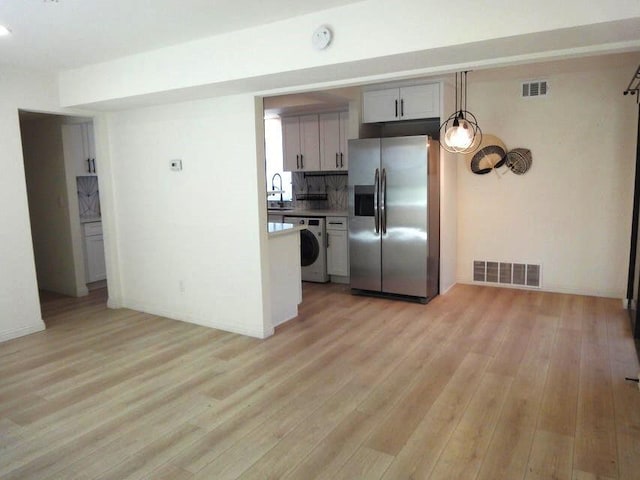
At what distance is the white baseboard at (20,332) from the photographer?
4.26 m

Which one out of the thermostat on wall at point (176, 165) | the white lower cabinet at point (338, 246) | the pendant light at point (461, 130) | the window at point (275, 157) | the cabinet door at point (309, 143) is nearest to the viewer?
the thermostat on wall at point (176, 165)

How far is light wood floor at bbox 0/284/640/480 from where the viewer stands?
7.70ft

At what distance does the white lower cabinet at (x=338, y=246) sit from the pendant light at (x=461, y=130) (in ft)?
5.30

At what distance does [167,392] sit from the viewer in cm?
315

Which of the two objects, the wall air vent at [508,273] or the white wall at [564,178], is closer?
the white wall at [564,178]

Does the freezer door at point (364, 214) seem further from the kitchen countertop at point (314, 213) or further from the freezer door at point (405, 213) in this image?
the kitchen countertop at point (314, 213)

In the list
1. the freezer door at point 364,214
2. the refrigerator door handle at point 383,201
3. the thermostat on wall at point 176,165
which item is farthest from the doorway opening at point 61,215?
the refrigerator door handle at point 383,201

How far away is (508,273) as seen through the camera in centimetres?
574

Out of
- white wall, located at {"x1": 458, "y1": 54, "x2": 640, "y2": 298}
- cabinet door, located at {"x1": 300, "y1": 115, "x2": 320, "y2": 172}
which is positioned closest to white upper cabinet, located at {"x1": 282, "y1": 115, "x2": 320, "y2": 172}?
cabinet door, located at {"x1": 300, "y1": 115, "x2": 320, "y2": 172}

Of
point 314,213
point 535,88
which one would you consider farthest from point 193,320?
point 535,88

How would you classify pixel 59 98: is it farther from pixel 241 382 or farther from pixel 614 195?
pixel 614 195

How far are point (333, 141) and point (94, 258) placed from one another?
3.54 metres

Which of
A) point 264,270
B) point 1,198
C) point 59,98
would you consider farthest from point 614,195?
point 1,198

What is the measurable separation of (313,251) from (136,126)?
103 inches
